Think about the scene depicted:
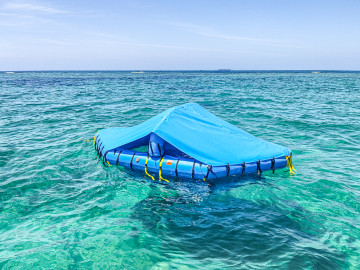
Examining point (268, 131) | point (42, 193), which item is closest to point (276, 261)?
point (42, 193)

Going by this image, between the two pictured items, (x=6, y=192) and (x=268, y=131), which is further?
(x=268, y=131)

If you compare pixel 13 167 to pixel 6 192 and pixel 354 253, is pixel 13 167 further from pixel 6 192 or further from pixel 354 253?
pixel 354 253

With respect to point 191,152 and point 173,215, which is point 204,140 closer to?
point 191,152

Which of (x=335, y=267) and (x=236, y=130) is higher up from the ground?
(x=236, y=130)

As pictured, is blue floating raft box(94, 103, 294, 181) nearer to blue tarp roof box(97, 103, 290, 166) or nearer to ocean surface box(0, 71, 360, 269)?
blue tarp roof box(97, 103, 290, 166)

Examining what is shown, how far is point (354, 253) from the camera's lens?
18.2ft

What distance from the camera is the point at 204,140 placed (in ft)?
31.0

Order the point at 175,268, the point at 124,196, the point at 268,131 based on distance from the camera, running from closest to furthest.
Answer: the point at 175,268 → the point at 124,196 → the point at 268,131

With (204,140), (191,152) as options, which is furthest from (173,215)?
(204,140)

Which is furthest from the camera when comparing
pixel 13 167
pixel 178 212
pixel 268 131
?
pixel 268 131

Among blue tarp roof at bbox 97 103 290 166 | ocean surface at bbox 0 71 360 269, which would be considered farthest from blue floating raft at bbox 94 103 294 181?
ocean surface at bbox 0 71 360 269

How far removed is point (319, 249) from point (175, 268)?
3.19 m

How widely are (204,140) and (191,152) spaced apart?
864mm

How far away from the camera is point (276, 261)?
17.4 feet
